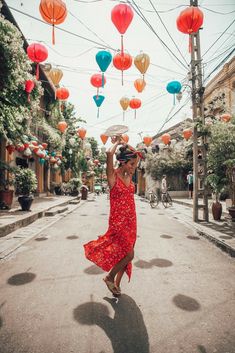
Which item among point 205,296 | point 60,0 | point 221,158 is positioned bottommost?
point 205,296

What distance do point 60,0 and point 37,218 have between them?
7.78m

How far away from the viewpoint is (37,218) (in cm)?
1012

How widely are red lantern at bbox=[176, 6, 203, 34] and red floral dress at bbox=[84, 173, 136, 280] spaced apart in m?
4.73

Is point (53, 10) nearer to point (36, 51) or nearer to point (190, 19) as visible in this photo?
point (36, 51)

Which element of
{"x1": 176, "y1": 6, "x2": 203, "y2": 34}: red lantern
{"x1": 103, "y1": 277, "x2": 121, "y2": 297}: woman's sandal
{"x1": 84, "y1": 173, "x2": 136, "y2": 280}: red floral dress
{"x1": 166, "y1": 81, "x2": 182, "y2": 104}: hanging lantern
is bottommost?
{"x1": 103, "y1": 277, "x2": 121, "y2": 297}: woman's sandal

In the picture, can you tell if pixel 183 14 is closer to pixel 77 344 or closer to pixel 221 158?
pixel 221 158

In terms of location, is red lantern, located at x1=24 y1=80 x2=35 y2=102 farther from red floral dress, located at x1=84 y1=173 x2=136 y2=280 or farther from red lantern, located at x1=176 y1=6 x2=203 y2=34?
red floral dress, located at x1=84 y1=173 x2=136 y2=280

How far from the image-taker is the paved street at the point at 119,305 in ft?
7.58

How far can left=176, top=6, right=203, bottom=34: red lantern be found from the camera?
5.55 meters

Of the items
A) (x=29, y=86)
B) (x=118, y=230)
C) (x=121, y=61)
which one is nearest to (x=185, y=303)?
(x=118, y=230)

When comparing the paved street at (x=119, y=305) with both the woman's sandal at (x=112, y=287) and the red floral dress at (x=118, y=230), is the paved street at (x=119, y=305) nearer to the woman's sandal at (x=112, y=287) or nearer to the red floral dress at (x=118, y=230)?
the woman's sandal at (x=112, y=287)

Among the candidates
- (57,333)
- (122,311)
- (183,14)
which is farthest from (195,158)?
(57,333)

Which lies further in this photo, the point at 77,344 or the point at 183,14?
the point at 183,14

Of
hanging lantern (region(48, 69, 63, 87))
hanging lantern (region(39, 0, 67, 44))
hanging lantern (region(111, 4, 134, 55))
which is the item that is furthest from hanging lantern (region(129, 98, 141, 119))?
hanging lantern (region(39, 0, 67, 44))
